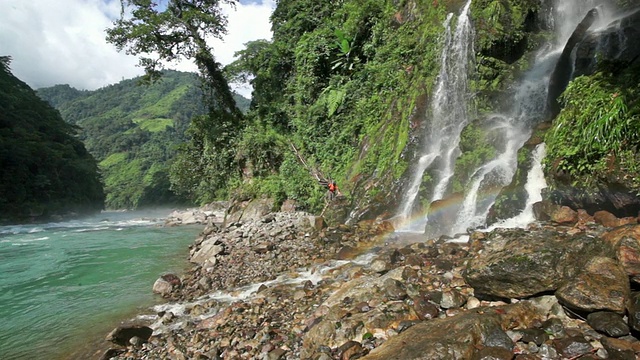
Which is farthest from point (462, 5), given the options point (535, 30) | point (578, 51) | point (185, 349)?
point (185, 349)

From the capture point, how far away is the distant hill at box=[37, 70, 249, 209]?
83375mm

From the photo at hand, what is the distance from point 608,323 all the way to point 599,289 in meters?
0.40

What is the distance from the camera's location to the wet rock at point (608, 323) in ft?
11.6

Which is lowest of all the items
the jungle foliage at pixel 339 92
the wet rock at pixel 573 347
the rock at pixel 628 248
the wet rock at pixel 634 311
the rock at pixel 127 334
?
the rock at pixel 127 334

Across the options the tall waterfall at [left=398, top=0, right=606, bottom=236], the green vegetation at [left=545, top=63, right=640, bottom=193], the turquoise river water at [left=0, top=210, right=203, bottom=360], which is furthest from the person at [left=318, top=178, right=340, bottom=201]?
the green vegetation at [left=545, top=63, right=640, bottom=193]

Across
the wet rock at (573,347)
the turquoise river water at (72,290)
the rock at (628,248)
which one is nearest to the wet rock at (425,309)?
the wet rock at (573,347)

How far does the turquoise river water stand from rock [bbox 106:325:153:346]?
2.59ft

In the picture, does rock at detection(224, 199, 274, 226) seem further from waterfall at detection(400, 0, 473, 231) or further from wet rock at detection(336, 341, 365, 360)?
wet rock at detection(336, 341, 365, 360)

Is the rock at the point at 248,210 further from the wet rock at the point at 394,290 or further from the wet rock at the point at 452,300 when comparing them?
the wet rock at the point at 452,300

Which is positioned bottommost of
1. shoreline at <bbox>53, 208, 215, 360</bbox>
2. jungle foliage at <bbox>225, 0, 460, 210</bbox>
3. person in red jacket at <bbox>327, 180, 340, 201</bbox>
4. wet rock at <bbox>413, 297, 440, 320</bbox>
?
shoreline at <bbox>53, 208, 215, 360</bbox>

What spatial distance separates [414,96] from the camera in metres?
14.0

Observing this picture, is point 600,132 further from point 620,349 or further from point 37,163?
point 37,163

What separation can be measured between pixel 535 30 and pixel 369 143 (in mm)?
7577

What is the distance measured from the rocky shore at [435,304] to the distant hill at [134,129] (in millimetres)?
44871
